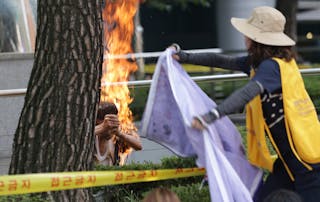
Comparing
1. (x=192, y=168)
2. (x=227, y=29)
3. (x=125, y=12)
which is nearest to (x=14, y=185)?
(x=192, y=168)

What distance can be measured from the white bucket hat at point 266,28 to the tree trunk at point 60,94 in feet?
3.18

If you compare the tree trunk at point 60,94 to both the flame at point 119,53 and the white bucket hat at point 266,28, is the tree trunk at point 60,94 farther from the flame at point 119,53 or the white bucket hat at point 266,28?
the flame at point 119,53

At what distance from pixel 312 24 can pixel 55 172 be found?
20680 millimetres

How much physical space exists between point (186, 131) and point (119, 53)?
110 inches

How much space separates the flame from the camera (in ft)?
20.7

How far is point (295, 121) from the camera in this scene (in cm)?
393

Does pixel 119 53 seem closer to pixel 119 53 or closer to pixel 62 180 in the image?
pixel 119 53

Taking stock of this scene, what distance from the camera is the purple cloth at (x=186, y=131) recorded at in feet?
12.8

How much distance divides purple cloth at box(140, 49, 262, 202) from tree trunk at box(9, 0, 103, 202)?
1.39ft

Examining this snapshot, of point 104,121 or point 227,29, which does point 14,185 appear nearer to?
point 104,121

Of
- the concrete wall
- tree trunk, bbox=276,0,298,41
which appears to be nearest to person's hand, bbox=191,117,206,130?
the concrete wall

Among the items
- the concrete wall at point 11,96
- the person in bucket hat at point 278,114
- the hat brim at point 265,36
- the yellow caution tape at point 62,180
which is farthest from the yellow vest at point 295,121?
the concrete wall at point 11,96

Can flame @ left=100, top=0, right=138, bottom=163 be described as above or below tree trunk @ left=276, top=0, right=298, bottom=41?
above

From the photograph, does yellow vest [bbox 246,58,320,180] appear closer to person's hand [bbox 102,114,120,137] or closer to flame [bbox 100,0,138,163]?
person's hand [bbox 102,114,120,137]
